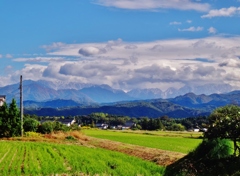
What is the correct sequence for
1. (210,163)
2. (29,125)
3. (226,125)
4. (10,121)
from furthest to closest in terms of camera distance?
(29,125) → (10,121) → (210,163) → (226,125)

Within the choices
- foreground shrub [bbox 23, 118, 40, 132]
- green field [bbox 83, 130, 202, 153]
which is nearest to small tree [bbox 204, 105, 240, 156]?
green field [bbox 83, 130, 202, 153]

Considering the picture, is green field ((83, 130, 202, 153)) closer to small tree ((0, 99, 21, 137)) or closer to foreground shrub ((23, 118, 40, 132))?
foreground shrub ((23, 118, 40, 132))

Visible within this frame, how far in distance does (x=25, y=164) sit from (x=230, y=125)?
1548 cm

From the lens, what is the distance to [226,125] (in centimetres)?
2717

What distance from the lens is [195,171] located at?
1089 inches

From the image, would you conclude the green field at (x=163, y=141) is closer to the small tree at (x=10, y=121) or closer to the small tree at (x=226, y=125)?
the small tree at (x=226, y=125)

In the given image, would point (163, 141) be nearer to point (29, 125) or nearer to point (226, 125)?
point (29, 125)

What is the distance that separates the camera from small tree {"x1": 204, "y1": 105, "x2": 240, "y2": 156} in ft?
88.4

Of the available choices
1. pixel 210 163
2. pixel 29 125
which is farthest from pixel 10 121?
pixel 210 163

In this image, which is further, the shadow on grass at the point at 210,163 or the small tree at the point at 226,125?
the shadow on grass at the point at 210,163

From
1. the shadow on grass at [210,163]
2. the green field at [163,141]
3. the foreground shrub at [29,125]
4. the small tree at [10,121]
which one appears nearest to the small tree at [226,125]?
the shadow on grass at [210,163]

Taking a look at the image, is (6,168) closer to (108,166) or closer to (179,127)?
(108,166)

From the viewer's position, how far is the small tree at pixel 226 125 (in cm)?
2694

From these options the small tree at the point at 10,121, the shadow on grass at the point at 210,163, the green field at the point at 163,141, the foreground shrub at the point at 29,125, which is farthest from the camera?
the foreground shrub at the point at 29,125
